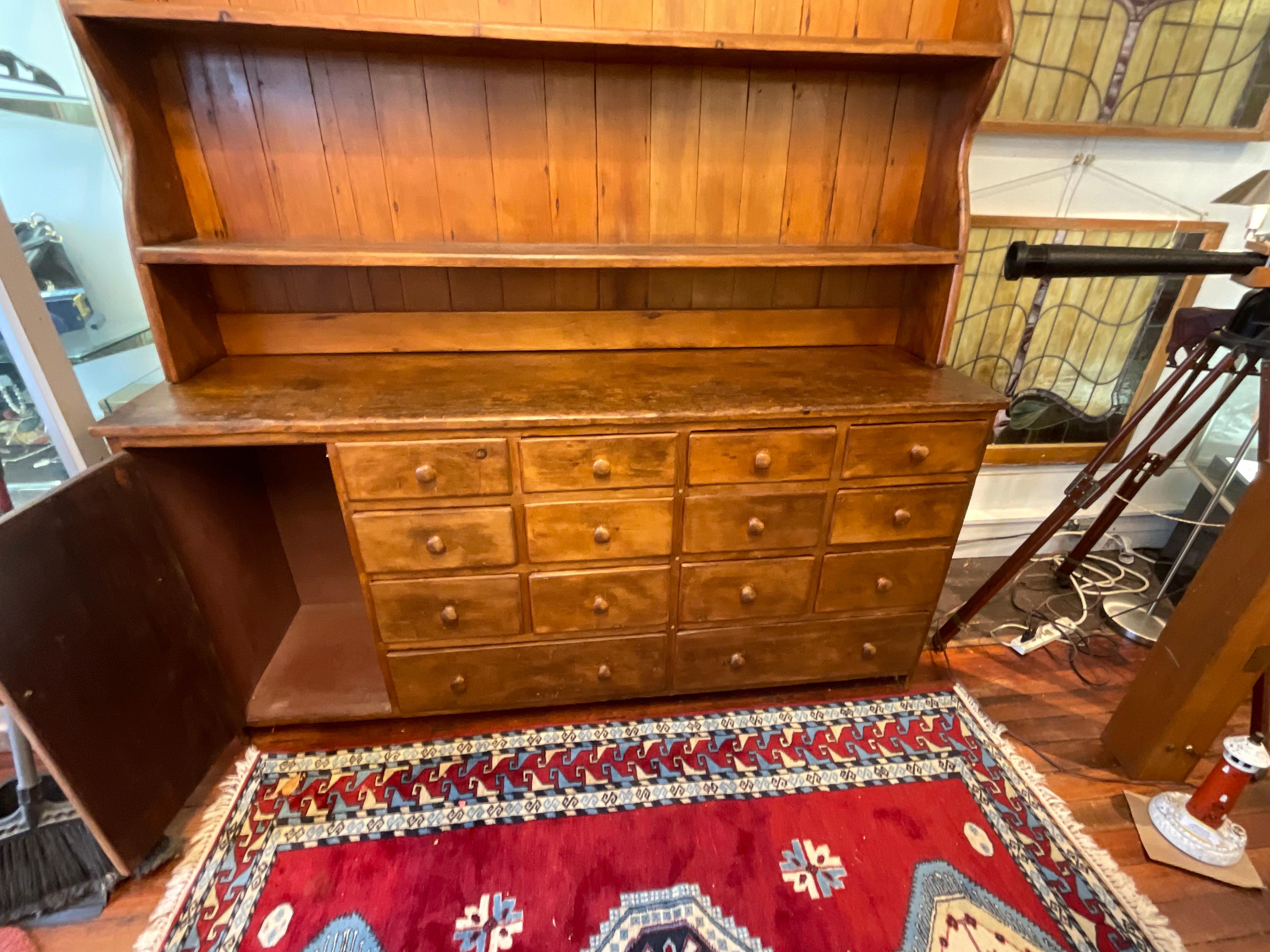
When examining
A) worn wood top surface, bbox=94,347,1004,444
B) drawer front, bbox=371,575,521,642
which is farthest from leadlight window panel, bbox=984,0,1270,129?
drawer front, bbox=371,575,521,642

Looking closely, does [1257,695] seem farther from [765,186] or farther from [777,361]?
[765,186]

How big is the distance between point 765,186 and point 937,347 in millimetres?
606

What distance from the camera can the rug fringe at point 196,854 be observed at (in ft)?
4.09

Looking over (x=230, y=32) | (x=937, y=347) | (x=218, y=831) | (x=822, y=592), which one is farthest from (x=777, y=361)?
(x=218, y=831)

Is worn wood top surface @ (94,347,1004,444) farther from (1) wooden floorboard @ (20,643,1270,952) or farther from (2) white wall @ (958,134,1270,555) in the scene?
(1) wooden floorboard @ (20,643,1270,952)

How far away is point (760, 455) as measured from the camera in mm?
1416

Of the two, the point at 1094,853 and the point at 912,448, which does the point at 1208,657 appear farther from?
the point at 912,448

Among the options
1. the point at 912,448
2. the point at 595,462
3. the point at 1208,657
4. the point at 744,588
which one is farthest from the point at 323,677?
the point at 1208,657

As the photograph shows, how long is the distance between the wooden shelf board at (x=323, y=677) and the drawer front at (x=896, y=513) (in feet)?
4.10

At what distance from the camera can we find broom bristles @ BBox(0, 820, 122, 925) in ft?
4.11

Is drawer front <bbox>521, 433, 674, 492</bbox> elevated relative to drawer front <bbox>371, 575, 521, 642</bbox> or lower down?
elevated

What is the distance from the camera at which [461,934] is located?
1.26 m

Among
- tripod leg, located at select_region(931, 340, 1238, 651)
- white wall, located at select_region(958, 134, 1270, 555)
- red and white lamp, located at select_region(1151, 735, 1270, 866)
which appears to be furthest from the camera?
white wall, located at select_region(958, 134, 1270, 555)

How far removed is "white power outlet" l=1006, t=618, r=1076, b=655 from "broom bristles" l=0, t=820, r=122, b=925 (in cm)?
243
